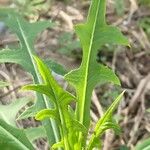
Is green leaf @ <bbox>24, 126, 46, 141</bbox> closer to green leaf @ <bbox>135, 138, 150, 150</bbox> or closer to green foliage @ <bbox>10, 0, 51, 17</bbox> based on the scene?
green leaf @ <bbox>135, 138, 150, 150</bbox>

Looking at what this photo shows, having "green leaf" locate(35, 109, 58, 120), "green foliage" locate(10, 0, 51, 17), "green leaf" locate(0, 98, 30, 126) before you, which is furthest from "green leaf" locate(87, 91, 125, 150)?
"green foliage" locate(10, 0, 51, 17)

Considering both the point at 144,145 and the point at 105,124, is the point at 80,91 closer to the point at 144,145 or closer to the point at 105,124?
the point at 105,124

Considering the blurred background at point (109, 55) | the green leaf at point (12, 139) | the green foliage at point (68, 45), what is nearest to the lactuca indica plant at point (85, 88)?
the green leaf at point (12, 139)

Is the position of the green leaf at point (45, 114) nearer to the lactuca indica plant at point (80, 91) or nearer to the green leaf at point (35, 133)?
the lactuca indica plant at point (80, 91)

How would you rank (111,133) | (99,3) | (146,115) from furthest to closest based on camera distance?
(146,115), (111,133), (99,3)

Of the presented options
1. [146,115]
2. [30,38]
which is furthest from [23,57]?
[146,115]

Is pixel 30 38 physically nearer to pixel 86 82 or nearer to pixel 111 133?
pixel 86 82

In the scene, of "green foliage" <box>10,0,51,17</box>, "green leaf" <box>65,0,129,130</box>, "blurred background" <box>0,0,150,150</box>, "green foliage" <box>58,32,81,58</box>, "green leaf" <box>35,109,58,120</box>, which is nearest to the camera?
"green leaf" <box>35,109,58,120</box>
